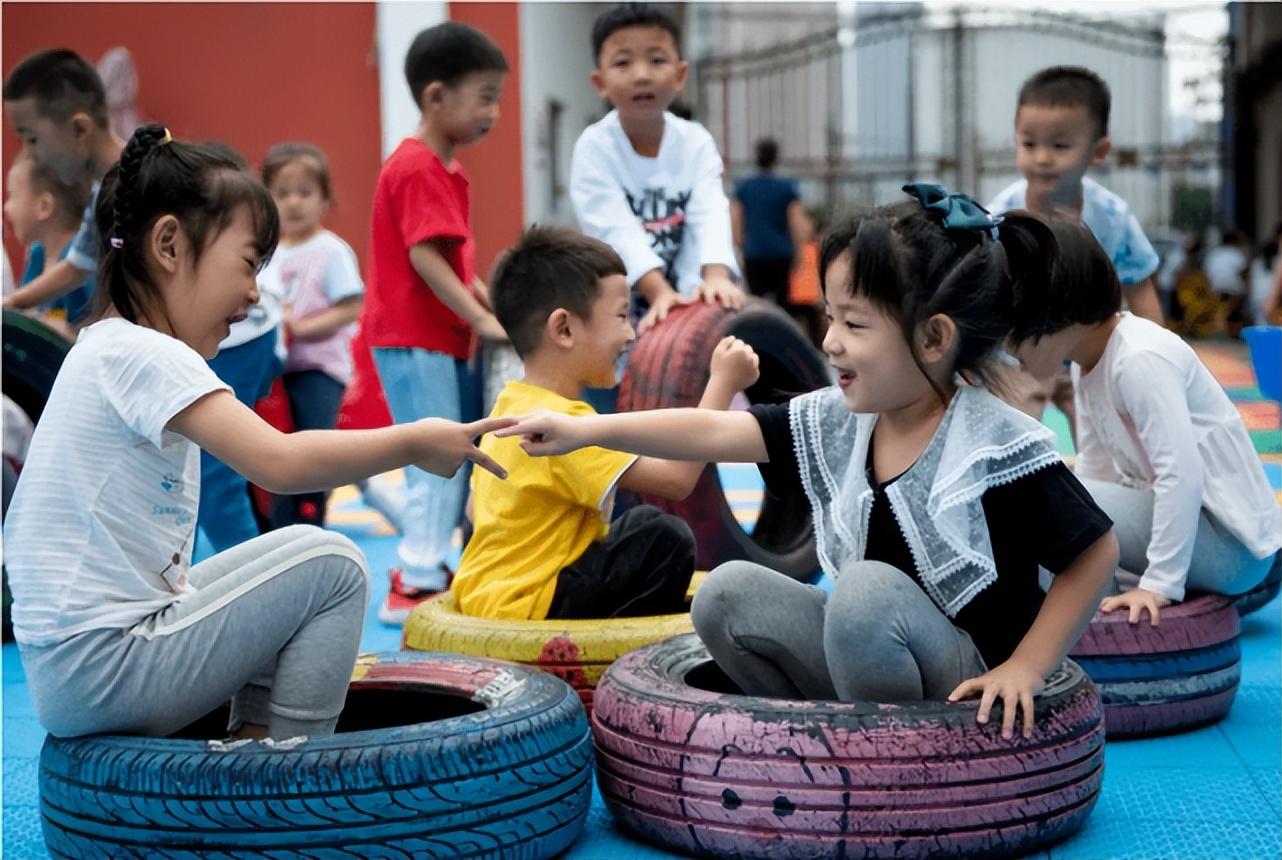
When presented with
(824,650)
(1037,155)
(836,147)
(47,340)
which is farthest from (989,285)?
(836,147)

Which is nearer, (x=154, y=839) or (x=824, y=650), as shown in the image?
(x=154, y=839)

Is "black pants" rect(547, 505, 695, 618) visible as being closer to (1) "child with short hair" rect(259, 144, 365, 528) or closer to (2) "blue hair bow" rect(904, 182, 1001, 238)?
(2) "blue hair bow" rect(904, 182, 1001, 238)

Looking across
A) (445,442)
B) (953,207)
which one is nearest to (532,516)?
(445,442)

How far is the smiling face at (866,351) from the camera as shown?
2.53m

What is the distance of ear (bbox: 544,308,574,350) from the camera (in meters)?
3.40

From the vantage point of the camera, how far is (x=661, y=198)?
4.98 metres

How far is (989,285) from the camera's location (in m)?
2.54

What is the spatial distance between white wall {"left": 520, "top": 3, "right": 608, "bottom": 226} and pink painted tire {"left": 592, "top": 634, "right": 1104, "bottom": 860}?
28.9ft

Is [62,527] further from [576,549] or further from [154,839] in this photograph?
[576,549]

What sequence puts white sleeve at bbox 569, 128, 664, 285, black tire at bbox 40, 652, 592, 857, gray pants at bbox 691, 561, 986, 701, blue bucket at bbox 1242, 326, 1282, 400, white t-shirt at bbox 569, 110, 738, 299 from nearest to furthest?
black tire at bbox 40, 652, 592, 857 < gray pants at bbox 691, 561, 986, 701 < white sleeve at bbox 569, 128, 664, 285 < white t-shirt at bbox 569, 110, 738, 299 < blue bucket at bbox 1242, 326, 1282, 400

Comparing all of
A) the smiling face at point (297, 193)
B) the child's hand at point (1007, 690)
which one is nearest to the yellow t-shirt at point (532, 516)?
the child's hand at point (1007, 690)

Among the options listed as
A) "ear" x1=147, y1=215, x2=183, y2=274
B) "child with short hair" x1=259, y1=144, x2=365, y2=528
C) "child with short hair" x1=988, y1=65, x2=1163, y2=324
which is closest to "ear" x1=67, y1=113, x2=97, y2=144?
"child with short hair" x1=259, y1=144, x2=365, y2=528

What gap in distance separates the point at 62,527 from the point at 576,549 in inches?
47.1

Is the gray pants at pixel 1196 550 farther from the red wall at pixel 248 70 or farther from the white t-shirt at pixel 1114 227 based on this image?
the red wall at pixel 248 70
